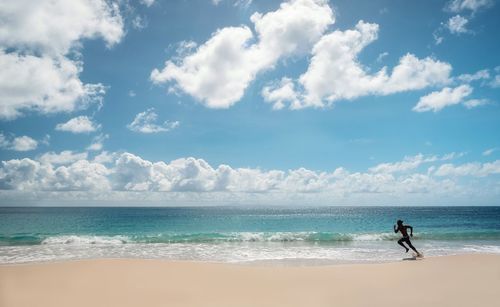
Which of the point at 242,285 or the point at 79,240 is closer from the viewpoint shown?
the point at 242,285

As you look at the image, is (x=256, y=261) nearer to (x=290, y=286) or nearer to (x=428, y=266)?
(x=290, y=286)

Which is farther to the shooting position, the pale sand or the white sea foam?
the white sea foam

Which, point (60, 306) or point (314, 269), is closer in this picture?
point (60, 306)

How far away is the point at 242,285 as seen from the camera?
28.7ft

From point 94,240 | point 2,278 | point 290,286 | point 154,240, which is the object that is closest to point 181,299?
point 290,286

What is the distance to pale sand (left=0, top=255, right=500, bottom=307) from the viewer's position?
738 cm

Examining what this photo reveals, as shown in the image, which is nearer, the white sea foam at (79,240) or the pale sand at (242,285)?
the pale sand at (242,285)

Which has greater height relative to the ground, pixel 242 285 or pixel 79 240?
pixel 242 285

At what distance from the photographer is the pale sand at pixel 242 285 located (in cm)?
738

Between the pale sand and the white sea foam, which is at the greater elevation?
the pale sand

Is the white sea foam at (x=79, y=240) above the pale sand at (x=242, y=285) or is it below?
below

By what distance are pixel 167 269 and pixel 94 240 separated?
1774 centimetres

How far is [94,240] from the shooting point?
992 inches

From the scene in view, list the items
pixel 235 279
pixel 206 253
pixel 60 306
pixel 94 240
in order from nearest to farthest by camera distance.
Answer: pixel 60 306 < pixel 235 279 < pixel 206 253 < pixel 94 240
